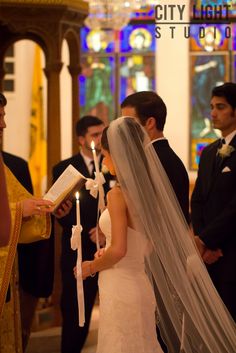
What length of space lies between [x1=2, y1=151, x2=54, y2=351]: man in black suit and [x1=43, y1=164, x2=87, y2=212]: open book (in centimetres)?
76

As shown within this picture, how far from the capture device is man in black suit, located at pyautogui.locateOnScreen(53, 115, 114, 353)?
7.41m

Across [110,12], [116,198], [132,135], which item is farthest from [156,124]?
[110,12]

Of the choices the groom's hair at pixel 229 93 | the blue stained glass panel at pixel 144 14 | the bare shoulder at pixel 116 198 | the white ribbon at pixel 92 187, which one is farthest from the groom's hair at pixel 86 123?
the blue stained glass panel at pixel 144 14

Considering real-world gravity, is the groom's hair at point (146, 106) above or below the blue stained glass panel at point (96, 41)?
below

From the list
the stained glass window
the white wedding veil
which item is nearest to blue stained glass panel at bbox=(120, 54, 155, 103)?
the stained glass window

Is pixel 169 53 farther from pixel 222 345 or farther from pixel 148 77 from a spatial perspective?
pixel 222 345

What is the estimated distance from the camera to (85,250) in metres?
7.49

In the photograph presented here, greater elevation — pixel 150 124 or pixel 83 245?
pixel 150 124

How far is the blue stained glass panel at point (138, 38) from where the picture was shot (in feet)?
53.2

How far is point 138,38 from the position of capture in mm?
16266

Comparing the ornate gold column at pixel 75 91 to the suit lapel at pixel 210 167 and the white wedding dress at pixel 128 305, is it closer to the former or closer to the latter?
the suit lapel at pixel 210 167

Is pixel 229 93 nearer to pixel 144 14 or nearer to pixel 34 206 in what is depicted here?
pixel 34 206

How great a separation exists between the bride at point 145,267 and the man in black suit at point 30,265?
1.65 m

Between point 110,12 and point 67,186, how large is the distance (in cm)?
711
